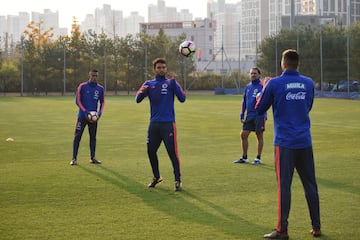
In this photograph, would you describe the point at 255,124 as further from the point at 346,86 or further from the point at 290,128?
the point at 346,86

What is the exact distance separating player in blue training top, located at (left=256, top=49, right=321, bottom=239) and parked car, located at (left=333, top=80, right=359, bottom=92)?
4222cm

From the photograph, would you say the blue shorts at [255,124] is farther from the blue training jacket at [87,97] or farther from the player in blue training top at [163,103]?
the player in blue training top at [163,103]

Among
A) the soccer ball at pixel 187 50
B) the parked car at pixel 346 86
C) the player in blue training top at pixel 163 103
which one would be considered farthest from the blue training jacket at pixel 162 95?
the parked car at pixel 346 86

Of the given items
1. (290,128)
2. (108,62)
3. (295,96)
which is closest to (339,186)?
(290,128)

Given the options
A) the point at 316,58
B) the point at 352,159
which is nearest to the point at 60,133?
the point at 352,159

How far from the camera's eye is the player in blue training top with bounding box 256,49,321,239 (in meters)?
7.74

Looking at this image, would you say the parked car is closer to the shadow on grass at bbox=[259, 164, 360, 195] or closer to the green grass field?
→ the green grass field

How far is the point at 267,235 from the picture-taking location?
768cm

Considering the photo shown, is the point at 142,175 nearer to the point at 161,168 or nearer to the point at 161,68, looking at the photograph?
the point at 161,168

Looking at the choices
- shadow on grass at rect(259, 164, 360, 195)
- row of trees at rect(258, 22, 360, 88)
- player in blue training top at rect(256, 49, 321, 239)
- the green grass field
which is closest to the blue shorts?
the green grass field

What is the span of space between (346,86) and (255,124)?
122 ft

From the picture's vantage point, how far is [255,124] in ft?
47.7

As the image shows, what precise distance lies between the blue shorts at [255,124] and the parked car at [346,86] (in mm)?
35689

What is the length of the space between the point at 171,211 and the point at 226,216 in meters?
0.82
